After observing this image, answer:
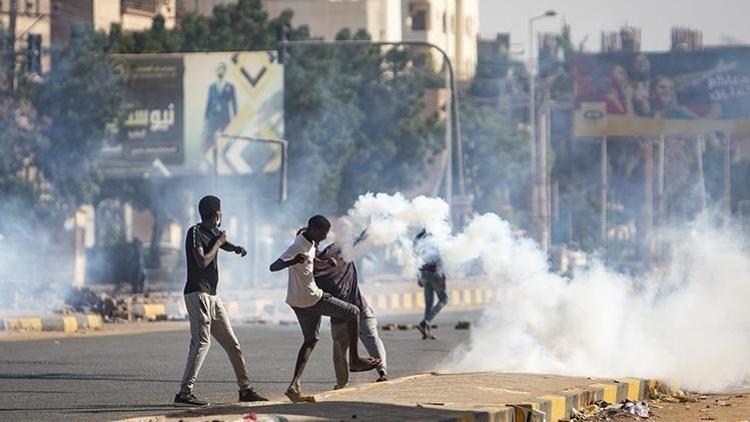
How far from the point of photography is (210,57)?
47844 millimetres

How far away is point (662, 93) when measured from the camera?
57.5 meters

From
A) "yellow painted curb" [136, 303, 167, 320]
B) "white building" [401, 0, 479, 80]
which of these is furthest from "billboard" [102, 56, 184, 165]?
"white building" [401, 0, 479, 80]

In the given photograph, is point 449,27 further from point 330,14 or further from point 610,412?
point 610,412

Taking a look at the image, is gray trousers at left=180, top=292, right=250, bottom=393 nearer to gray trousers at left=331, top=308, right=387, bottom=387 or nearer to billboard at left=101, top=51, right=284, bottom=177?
gray trousers at left=331, top=308, right=387, bottom=387

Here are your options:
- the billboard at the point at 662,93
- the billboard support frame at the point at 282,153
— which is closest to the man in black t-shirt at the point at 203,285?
the billboard support frame at the point at 282,153

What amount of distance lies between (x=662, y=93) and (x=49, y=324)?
3111cm

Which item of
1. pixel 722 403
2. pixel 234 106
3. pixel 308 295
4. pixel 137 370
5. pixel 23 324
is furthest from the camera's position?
pixel 234 106

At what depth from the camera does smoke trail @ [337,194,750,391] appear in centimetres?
1836

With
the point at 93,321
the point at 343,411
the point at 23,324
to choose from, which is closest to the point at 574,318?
the point at 343,411

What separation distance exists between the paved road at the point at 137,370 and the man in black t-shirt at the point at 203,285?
0.48m

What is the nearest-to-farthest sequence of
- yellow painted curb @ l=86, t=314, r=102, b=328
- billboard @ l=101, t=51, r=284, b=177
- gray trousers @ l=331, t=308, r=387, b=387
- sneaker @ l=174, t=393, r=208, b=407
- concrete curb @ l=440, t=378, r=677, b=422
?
concrete curb @ l=440, t=378, r=677, b=422 → sneaker @ l=174, t=393, r=208, b=407 → gray trousers @ l=331, t=308, r=387, b=387 → yellow painted curb @ l=86, t=314, r=102, b=328 → billboard @ l=101, t=51, r=284, b=177

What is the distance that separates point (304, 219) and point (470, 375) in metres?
43.1

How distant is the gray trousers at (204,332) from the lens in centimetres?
1453

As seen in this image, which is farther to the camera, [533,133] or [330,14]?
[330,14]
